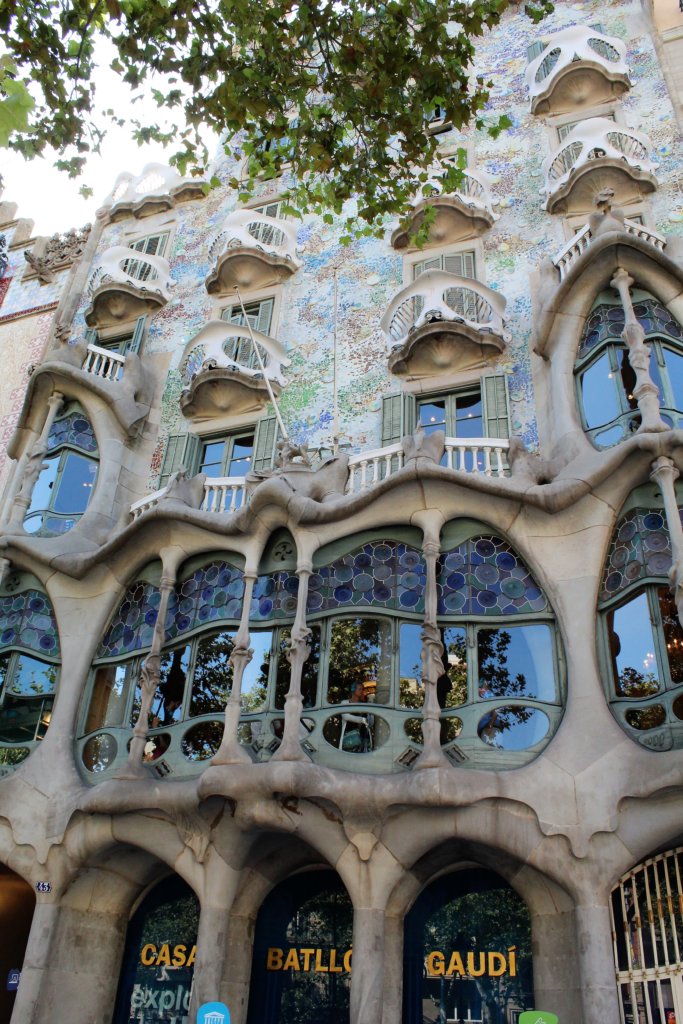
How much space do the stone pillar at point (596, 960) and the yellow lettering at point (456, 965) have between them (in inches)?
73.3

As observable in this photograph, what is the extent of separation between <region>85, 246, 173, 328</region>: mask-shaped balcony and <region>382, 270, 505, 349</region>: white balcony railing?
6.22m

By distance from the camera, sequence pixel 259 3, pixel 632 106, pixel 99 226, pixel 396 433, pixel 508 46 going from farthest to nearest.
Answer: pixel 99 226 → pixel 508 46 → pixel 632 106 → pixel 396 433 → pixel 259 3

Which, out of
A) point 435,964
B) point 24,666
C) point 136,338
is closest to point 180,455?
point 136,338

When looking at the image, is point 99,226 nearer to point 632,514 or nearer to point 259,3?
point 259,3

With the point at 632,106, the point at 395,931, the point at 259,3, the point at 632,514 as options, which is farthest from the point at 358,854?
the point at 632,106

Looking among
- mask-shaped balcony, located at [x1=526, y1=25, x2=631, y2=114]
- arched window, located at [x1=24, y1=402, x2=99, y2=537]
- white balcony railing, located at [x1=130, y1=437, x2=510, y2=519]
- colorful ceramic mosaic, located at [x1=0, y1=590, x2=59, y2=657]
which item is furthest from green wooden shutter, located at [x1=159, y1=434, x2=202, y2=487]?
mask-shaped balcony, located at [x1=526, y1=25, x2=631, y2=114]

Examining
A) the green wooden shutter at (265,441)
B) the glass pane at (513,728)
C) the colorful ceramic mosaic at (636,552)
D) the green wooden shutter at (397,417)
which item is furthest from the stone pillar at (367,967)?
the green wooden shutter at (265,441)

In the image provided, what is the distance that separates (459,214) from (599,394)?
528 cm

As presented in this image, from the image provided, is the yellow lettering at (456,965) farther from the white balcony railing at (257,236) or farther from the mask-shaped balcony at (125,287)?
the mask-shaped balcony at (125,287)

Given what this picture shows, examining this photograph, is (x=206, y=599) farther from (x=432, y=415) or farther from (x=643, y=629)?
(x=643, y=629)

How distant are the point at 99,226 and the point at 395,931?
17.5 metres

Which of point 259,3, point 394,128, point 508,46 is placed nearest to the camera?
point 259,3

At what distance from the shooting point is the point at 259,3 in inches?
375

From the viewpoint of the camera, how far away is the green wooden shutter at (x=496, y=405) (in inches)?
505
